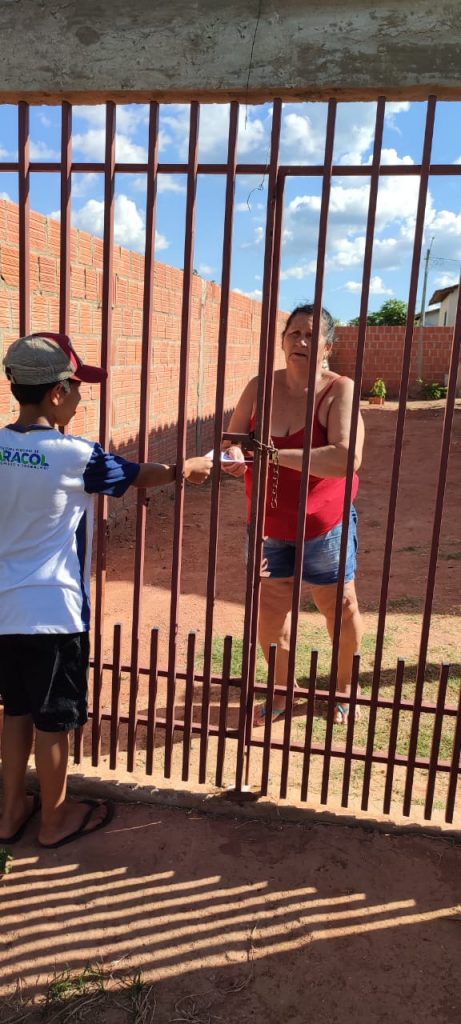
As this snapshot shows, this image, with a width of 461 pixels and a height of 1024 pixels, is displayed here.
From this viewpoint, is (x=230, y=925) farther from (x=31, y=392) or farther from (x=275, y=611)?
(x=31, y=392)

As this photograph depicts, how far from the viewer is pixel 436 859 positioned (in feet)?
8.07

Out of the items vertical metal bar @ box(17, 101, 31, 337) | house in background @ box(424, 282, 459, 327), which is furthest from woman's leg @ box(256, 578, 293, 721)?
house in background @ box(424, 282, 459, 327)

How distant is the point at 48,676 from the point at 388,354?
761 inches

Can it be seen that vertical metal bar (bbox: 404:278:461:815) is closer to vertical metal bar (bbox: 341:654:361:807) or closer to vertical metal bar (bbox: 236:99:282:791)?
vertical metal bar (bbox: 341:654:361:807)

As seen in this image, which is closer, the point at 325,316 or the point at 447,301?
the point at 325,316

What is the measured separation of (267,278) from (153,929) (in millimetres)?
2024

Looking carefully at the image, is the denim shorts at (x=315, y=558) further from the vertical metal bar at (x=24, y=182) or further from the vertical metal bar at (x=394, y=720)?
the vertical metal bar at (x=24, y=182)

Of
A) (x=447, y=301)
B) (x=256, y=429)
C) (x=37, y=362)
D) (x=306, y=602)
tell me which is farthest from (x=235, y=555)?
(x=447, y=301)

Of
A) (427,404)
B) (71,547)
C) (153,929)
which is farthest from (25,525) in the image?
(427,404)

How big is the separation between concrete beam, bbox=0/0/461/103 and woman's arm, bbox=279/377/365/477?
3.31 ft

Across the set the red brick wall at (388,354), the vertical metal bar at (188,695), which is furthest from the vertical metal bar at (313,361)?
the red brick wall at (388,354)

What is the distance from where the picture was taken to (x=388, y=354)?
20297 mm

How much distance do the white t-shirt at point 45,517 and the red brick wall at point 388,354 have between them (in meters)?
18.5

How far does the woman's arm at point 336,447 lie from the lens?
2613 mm
